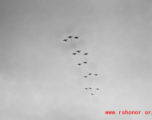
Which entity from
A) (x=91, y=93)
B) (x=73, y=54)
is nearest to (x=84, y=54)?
(x=73, y=54)

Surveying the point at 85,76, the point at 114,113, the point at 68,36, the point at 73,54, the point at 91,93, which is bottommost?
the point at 114,113

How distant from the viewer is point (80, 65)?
7431 centimetres

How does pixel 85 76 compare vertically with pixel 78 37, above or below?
below

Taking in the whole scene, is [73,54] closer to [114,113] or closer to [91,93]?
[91,93]

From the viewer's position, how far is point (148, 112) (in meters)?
72.3

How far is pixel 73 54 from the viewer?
244ft

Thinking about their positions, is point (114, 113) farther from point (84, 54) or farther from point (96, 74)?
point (84, 54)

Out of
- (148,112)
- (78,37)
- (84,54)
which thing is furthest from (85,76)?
(148,112)

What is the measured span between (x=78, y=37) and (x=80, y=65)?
11.7m

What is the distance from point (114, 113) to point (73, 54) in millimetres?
29469

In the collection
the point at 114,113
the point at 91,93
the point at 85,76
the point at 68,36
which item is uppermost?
the point at 68,36

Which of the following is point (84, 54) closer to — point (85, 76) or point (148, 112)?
point (85, 76)

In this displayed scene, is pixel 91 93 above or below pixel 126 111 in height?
above

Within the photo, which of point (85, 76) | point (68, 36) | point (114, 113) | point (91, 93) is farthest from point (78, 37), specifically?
point (114, 113)
